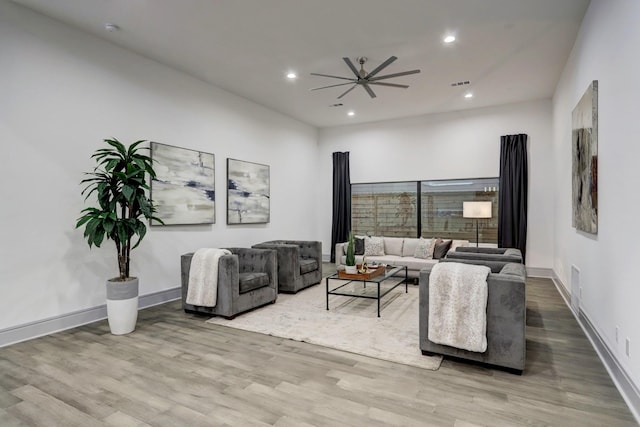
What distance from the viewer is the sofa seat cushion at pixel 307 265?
5672mm

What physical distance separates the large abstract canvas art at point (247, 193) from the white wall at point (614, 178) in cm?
501

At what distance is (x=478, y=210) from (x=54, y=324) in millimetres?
6526

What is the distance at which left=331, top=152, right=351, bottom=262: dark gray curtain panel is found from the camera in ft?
27.8

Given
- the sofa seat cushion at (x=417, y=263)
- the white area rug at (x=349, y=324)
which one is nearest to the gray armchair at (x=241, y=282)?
the white area rug at (x=349, y=324)

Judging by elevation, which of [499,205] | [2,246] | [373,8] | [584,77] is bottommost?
[2,246]

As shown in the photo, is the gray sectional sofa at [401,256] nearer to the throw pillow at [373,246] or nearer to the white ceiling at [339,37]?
the throw pillow at [373,246]

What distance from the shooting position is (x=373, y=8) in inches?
142

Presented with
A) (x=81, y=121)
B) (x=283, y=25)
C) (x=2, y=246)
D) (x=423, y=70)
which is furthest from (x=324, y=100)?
(x=2, y=246)

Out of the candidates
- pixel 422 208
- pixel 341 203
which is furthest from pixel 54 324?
pixel 422 208

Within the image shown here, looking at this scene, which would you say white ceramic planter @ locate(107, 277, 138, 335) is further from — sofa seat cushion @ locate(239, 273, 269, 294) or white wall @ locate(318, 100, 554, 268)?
white wall @ locate(318, 100, 554, 268)

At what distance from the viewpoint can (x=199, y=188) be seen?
5.47 meters

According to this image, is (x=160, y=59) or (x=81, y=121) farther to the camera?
(x=160, y=59)

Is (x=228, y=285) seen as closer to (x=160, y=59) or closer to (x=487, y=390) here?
(x=487, y=390)

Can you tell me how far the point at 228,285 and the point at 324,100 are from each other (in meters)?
4.04
